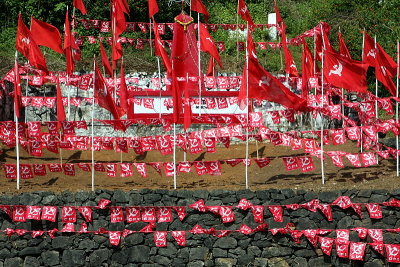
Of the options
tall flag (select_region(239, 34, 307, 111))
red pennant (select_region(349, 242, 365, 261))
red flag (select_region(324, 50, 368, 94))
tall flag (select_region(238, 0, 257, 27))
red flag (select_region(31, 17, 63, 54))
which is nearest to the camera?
red pennant (select_region(349, 242, 365, 261))

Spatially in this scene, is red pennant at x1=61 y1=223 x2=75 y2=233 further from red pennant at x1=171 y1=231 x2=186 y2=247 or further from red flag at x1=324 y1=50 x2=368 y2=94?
red flag at x1=324 y1=50 x2=368 y2=94

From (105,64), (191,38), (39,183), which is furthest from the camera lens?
(191,38)

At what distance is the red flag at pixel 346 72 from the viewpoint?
15.2m

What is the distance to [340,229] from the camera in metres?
13.6

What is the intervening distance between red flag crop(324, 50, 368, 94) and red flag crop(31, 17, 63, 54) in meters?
6.92

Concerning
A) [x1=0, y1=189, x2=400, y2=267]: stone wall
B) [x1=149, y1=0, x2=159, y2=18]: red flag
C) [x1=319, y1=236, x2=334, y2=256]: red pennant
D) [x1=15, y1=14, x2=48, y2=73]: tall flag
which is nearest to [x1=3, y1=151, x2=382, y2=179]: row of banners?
[x1=0, y1=189, x2=400, y2=267]: stone wall

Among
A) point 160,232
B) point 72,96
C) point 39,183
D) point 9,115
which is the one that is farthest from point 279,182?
point 9,115

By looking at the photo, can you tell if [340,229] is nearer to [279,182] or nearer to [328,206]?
[328,206]

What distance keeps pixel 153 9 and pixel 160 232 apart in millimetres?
8342

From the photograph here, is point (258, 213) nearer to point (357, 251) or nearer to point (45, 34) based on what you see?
point (357, 251)

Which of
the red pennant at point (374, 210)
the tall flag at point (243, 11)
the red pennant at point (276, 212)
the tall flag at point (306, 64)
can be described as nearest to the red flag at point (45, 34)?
the tall flag at point (243, 11)

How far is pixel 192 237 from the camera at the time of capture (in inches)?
536

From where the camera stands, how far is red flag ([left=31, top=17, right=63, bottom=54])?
1677cm

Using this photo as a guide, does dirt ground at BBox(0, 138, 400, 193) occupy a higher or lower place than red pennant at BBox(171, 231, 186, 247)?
higher
